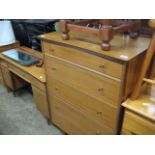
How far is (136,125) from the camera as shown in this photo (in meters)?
1.17

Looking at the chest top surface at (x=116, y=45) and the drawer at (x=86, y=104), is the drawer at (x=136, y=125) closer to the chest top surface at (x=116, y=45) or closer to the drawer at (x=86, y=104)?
the drawer at (x=86, y=104)

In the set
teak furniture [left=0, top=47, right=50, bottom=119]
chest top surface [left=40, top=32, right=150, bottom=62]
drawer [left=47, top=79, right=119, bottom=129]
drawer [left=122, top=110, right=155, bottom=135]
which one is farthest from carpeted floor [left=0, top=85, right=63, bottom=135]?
chest top surface [left=40, top=32, right=150, bottom=62]

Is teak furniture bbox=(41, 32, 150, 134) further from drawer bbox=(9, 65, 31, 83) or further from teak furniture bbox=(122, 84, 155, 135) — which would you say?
drawer bbox=(9, 65, 31, 83)

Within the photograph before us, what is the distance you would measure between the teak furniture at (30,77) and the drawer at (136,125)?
0.91m

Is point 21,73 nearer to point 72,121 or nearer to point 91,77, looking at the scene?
point 72,121

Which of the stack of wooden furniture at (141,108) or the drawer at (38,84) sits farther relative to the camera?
the drawer at (38,84)

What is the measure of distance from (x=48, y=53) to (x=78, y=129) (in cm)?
76

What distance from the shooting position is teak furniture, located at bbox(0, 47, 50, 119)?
187cm

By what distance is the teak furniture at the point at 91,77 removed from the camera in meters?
1.08

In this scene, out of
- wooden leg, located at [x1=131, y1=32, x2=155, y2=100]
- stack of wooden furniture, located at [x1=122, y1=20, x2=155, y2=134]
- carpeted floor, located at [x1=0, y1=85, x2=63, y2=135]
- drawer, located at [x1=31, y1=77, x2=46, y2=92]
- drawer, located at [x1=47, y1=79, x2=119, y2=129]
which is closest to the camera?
wooden leg, located at [x1=131, y1=32, x2=155, y2=100]

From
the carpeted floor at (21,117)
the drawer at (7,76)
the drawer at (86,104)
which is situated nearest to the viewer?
the drawer at (86,104)

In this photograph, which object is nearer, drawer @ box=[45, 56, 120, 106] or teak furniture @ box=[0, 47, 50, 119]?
drawer @ box=[45, 56, 120, 106]

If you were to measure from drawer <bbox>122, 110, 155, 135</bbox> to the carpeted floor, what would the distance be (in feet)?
3.27

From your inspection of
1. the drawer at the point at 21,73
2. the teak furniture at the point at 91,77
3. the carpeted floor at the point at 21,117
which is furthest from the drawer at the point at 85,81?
the carpeted floor at the point at 21,117
